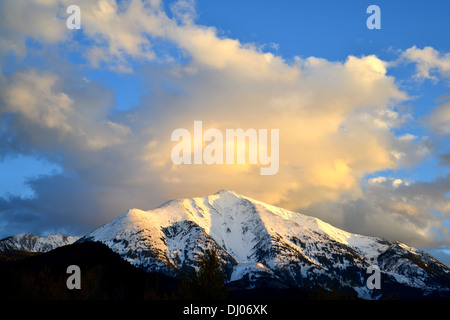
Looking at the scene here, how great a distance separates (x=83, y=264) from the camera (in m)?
197

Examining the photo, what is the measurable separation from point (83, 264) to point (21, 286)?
10773 centimetres
